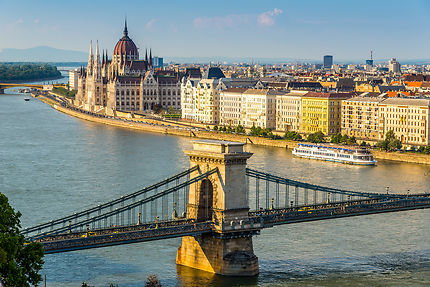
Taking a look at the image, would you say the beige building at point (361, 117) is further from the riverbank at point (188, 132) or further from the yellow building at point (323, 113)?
the riverbank at point (188, 132)

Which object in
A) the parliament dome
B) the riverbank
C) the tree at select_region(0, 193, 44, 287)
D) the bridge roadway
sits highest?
the parliament dome

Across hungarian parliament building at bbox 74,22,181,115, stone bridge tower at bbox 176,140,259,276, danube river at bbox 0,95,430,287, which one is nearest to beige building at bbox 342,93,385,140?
danube river at bbox 0,95,430,287

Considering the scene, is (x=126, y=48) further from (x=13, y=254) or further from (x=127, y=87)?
(x=13, y=254)

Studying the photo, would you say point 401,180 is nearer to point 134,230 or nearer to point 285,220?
point 285,220

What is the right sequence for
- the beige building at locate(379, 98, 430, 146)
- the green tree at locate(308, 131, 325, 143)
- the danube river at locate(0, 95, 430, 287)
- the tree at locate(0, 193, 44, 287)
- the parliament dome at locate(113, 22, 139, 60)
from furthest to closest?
the parliament dome at locate(113, 22, 139, 60)
the green tree at locate(308, 131, 325, 143)
the beige building at locate(379, 98, 430, 146)
the danube river at locate(0, 95, 430, 287)
the tree at locate(0, 193, 44, 287)

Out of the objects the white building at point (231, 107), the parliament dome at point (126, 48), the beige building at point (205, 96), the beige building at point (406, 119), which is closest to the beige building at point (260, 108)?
the white building at point (231, 107)

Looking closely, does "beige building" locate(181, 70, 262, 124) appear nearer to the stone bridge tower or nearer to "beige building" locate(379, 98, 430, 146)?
"beige building" locate(379, 98, 430, 146)

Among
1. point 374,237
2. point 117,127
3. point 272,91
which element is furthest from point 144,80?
point 374,237
